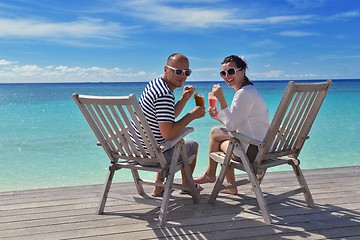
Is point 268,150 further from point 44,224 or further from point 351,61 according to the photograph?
point 351,61

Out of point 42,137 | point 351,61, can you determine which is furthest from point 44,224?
point 351,61

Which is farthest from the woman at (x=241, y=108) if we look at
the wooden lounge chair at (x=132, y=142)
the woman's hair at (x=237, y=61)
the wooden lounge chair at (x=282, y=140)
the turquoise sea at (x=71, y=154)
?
the turquoise sea at (x=71, y=154)

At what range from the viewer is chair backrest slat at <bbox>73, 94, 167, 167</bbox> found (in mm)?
2977

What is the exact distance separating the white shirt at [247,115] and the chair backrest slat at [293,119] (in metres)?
0.18

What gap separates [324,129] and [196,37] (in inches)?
1785

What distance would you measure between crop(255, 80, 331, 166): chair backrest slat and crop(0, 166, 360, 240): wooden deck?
0.50m

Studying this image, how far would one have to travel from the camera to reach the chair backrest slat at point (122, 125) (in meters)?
2.98

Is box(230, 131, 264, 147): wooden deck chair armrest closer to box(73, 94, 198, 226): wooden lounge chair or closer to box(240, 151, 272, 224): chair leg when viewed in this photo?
box(240, 151, 272, 224): chair leg

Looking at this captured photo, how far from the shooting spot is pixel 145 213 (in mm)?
3492

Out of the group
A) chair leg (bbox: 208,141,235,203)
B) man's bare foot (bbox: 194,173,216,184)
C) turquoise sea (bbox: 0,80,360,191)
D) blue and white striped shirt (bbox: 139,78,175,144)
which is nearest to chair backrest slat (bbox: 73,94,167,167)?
blue and white striped shirt (bbox: 139,78,175,144)

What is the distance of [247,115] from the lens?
11.3 feet

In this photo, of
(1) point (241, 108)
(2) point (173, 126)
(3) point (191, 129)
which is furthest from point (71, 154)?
(1) point (241, 108)

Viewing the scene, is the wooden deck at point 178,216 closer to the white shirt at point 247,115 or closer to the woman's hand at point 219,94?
the white shirt at point 247,115

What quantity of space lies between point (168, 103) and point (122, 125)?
0.40 m
